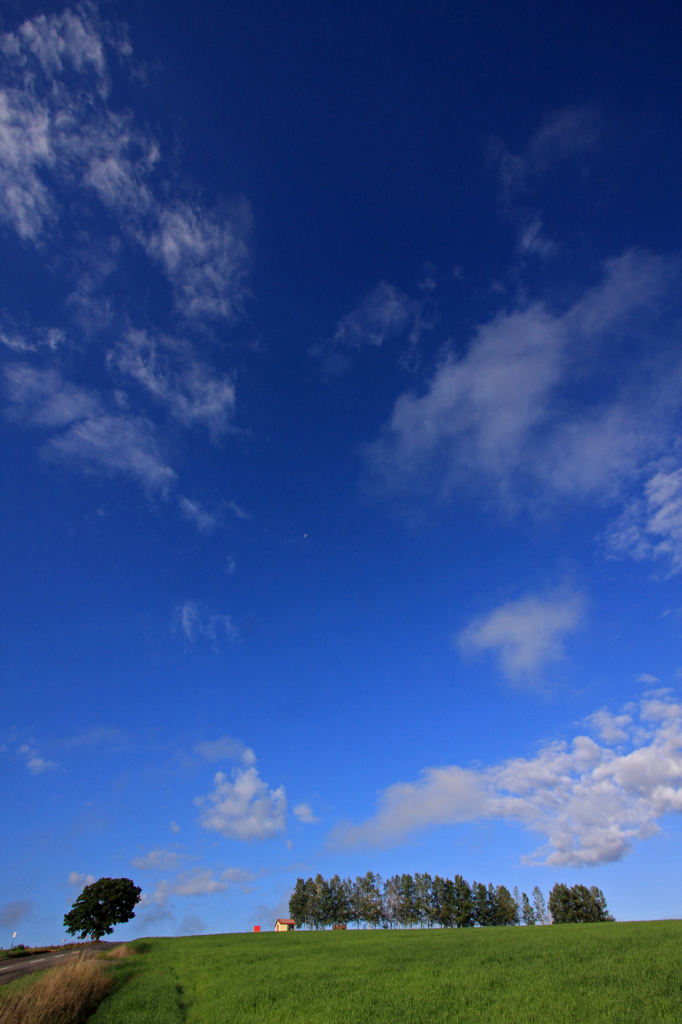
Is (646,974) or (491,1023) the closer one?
(491,1023)

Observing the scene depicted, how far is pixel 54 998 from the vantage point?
2281 centimetres

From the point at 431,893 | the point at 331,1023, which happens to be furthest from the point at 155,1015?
the point at 431,893

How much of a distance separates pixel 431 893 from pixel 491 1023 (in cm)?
13144

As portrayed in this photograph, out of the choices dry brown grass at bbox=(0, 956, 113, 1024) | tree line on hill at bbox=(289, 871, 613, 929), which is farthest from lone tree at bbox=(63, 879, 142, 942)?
dry brown grass at bbox=(0, 956, 113, 1024)

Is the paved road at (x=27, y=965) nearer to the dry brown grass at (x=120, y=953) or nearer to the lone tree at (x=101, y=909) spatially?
the dry brown grass at (x=120, y=953)

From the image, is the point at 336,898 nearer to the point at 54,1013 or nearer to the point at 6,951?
the point at 6,951

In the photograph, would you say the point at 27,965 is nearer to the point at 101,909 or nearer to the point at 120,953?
the point at 120,953

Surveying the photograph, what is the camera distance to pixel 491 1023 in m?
18.0

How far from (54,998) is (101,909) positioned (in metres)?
102

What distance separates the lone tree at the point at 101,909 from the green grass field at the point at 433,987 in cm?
8089

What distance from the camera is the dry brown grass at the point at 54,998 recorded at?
20.6 m

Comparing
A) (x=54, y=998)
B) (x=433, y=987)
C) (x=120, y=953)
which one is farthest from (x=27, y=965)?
(x=433, y=987)

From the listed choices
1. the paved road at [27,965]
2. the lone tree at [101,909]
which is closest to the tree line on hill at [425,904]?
the lone tree at [101,909]

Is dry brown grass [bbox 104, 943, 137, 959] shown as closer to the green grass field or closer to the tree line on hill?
the green grass field
